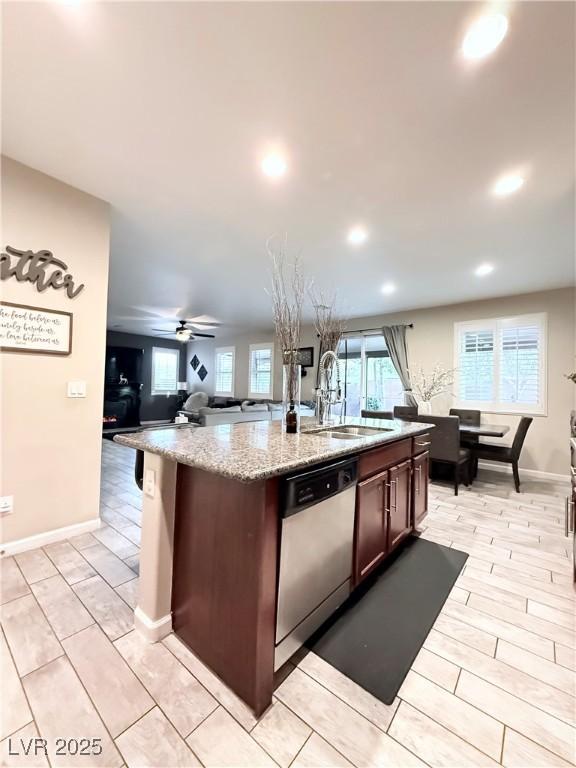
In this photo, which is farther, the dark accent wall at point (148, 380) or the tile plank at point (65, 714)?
the dark accent wall at point (148, 380)

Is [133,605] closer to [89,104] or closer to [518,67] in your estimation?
[89,104]

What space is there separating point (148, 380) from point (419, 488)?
8405 millimetres

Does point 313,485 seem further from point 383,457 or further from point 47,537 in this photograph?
point 47,537

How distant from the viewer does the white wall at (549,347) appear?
434 centimetres

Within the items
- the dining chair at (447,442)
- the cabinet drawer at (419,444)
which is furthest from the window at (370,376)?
the cabinet drawer at (419,444)

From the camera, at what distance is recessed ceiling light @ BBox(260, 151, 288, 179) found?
2.03 m

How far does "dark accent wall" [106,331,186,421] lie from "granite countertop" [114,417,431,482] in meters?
7.91

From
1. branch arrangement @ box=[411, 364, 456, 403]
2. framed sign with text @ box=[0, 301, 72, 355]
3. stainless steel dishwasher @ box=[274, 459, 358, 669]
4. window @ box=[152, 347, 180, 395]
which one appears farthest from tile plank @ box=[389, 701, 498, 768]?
window @ box=[152, 347, 180, 395]

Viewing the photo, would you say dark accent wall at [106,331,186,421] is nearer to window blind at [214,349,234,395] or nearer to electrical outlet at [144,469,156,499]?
window blind at [214,349,234,395]

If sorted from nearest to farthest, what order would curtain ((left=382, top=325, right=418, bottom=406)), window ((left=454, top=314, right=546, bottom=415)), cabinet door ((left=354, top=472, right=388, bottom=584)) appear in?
1. cabinet door ((left=354, top=472, right=388, bottom=584))
2. window ((left=454, top=314, right=546, bottom=415))
3. curtain ((left=382, top=325, right=418, bottom=406))

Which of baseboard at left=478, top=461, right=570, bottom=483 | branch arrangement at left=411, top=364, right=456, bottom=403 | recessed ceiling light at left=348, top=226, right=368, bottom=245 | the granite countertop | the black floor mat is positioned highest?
recessed ceiling light at left=348, top=226, right=368, bottom=245

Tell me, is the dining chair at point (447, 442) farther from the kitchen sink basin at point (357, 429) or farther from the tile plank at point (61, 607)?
the tile plank at point (61, 607)

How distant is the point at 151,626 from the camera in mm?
1517

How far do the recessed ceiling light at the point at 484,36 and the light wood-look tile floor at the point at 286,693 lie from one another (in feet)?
8.97
